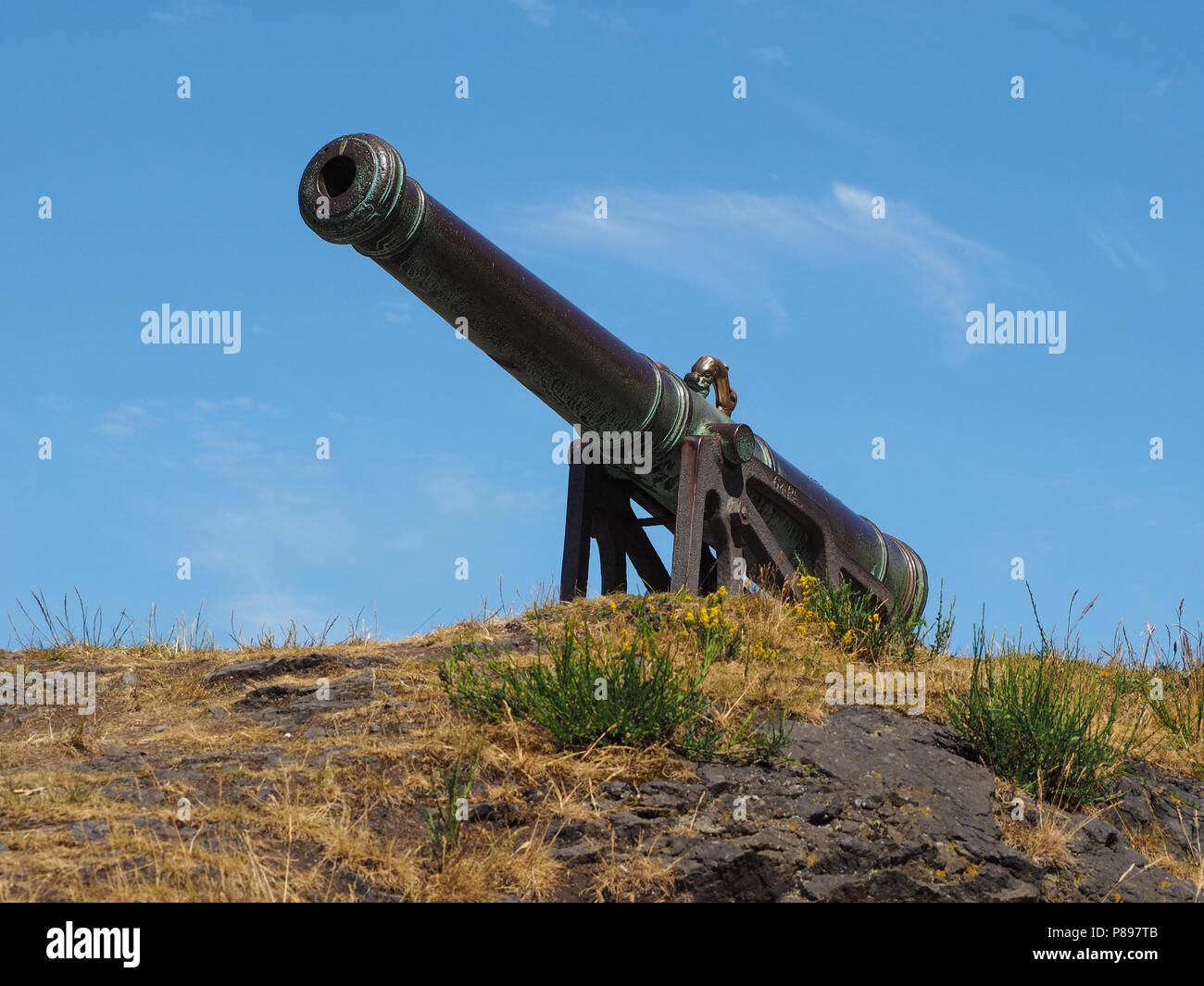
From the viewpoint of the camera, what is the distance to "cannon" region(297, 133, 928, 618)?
8.14m

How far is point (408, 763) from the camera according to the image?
22.8ft

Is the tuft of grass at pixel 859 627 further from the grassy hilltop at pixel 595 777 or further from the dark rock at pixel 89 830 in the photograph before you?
the dark rock at pixel 89 830

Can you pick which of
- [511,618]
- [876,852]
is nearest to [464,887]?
[876,852]

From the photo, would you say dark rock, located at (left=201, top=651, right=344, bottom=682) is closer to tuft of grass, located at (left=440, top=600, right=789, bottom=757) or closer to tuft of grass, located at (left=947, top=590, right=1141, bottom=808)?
tuft of grass, located at (left=440, top=600, right=789, bottom=757)

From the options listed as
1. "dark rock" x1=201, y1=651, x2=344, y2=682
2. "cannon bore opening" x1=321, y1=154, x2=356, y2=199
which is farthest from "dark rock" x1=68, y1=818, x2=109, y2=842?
"cannon bore opening" x1=321, y1=154, x2=356, y2=199

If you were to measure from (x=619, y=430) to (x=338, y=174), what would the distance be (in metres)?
3.11

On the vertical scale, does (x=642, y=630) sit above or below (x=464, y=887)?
above

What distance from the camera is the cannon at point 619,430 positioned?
8.14 m

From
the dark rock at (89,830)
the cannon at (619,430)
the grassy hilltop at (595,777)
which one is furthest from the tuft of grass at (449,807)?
the cannon at (619,430)

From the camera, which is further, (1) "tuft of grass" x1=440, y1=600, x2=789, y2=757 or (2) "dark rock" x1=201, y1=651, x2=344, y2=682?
(2) "dark rock" x1=201, y1=651, x2=344, y2=682
